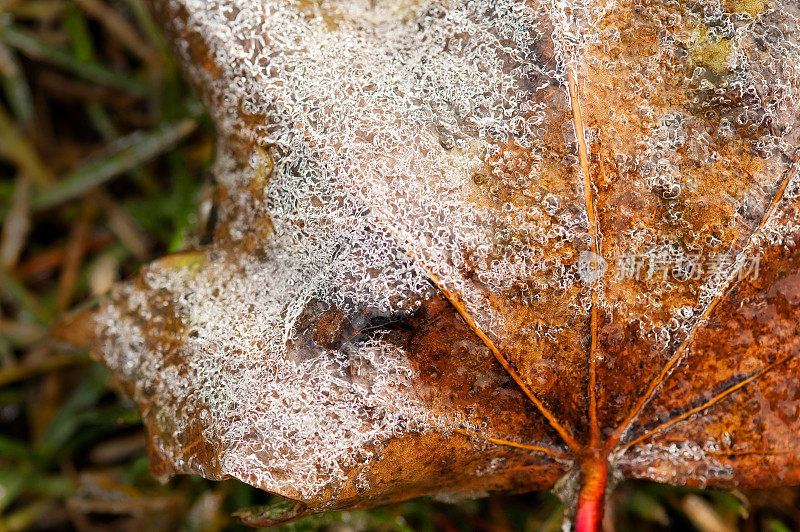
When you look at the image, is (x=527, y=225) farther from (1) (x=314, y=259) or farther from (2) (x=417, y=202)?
(1) (x=314, y=259)

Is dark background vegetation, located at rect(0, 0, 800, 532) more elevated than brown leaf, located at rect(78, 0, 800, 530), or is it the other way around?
brown leaf, located at rect(78, 0, 800, 530)

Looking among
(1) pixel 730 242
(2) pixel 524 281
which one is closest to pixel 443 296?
(2) pixel 524 281

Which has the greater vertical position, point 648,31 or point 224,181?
point 648,31

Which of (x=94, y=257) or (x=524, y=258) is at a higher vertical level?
(x=524, y=258)

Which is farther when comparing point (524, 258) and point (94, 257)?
point (94, 257)

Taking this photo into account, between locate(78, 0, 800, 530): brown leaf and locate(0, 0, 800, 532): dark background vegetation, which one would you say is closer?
locate(78, 0, 800, 530): brown leaf
